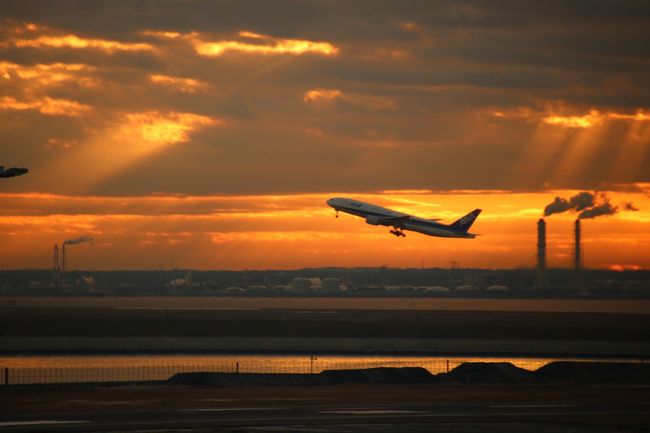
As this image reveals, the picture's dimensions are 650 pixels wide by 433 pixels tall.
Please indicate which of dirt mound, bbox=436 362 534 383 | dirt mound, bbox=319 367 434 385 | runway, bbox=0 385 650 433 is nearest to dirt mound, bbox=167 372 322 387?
dirt mound, bbox=319 367 434 385

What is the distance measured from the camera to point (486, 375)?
108938 millimetres

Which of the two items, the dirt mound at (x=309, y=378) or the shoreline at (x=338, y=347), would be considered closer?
the dirt mound at (x=309, y=378)

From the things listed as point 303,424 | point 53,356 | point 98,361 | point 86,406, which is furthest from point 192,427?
point 53,356

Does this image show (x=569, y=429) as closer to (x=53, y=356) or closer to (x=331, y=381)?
(x=331, y=381)

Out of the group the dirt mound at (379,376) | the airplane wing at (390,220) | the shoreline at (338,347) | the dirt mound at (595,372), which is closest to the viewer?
the dirt mound at (379,376)

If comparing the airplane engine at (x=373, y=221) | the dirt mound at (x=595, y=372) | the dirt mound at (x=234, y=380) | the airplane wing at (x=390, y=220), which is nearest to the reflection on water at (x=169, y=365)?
the dirt mound at (x=234, y=380)

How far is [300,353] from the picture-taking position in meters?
155

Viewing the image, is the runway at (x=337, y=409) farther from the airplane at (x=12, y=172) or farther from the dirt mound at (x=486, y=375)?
the airplane at (x=12, y=172)

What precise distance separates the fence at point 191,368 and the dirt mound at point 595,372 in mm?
14064

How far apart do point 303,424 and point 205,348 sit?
92.6 m

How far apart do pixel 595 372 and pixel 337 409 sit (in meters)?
36.7

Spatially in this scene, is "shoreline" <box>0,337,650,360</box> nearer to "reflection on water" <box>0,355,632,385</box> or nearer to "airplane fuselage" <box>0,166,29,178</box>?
"reflection on water" <box>0,355,632,385</box>

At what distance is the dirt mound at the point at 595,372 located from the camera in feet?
360

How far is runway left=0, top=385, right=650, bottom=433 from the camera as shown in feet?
245
